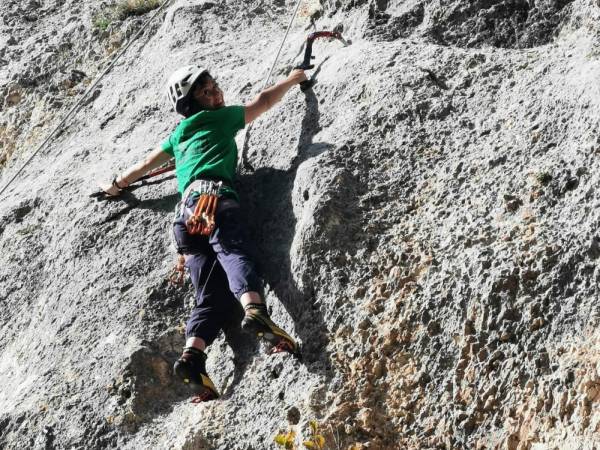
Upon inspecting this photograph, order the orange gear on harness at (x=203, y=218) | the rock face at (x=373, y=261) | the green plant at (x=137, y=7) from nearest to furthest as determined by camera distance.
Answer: the rock face at (x=373, y=261), the orange gear on harness at (x=203, y=218), the green plant at (x=137, y=7)

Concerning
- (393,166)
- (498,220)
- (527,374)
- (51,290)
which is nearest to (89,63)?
(51,290)

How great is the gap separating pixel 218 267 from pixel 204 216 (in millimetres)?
325

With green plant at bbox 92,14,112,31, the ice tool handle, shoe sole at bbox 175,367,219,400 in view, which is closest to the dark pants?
shoe sole at bbox 175,367,219,400

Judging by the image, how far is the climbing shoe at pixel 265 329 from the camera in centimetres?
496

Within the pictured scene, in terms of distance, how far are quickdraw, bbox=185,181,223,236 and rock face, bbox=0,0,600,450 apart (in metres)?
0.44

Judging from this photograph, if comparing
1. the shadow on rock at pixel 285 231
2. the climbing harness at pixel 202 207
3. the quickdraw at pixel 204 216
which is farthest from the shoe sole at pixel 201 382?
the quickdraw at pixel 204 216

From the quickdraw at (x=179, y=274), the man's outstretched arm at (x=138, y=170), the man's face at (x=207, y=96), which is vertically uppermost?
the man's face at (x=207, y=96)

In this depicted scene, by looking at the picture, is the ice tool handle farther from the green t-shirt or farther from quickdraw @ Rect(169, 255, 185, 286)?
quickdraw @ Rect(169, 255, 185, 286)

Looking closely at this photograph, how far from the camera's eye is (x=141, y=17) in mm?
9883

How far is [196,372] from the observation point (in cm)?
520

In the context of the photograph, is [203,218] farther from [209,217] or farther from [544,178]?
[544,178]

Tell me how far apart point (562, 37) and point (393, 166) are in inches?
66.5

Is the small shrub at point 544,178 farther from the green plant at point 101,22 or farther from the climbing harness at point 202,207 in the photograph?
the green plant at point 101,22

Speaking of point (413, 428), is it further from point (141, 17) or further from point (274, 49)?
point (141, 17)
